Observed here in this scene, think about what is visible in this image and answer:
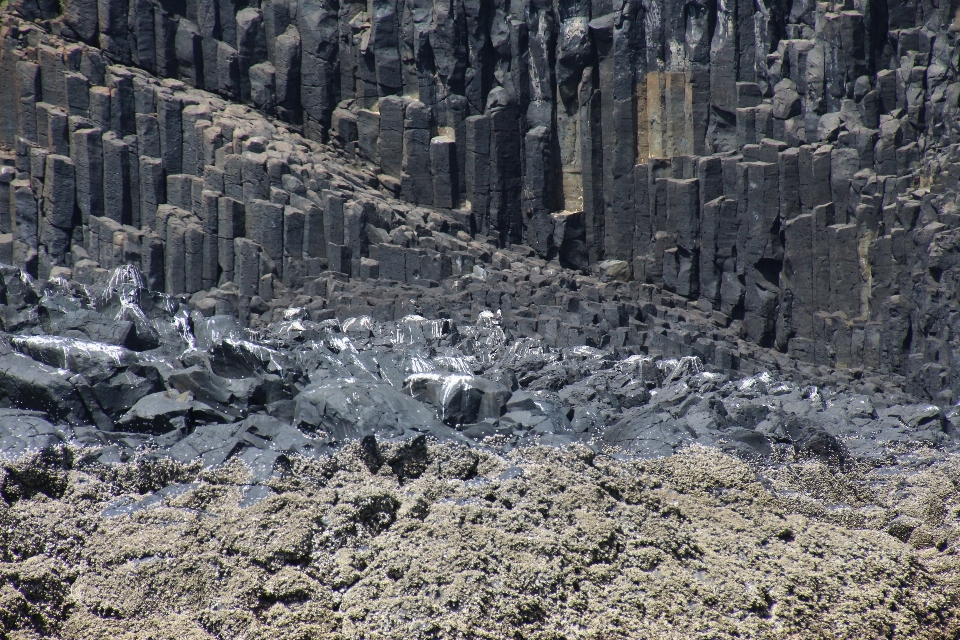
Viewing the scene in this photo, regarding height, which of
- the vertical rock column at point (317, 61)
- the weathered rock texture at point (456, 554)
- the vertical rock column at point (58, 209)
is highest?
the vertical rock column at point (317, 61)

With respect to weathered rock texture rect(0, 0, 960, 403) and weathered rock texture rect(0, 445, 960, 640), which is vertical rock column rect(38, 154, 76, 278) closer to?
weathered rock texture rect(0, 0, 960, 403)

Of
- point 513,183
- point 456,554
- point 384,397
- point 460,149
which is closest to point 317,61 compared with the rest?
point 460,149

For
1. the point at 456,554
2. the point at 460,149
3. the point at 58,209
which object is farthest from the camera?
the point at 460,149

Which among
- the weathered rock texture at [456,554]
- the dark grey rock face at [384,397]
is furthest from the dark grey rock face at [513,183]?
the weathered rock texture at [456,554]

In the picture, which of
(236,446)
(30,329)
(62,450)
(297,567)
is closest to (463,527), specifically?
(297,567)

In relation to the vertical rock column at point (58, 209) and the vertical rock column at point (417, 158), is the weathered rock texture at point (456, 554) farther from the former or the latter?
the vertical rock column at point (58, 209)

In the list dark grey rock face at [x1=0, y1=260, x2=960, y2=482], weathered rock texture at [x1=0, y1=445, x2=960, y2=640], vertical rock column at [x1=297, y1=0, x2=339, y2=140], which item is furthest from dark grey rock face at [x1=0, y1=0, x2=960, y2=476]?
weathered rock texture at [x1=0, y1=445, x2=960, y2=640]

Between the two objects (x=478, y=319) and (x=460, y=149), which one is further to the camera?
(x=460, y=149)

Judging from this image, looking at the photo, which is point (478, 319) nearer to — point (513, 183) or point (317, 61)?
point (513, 183)
